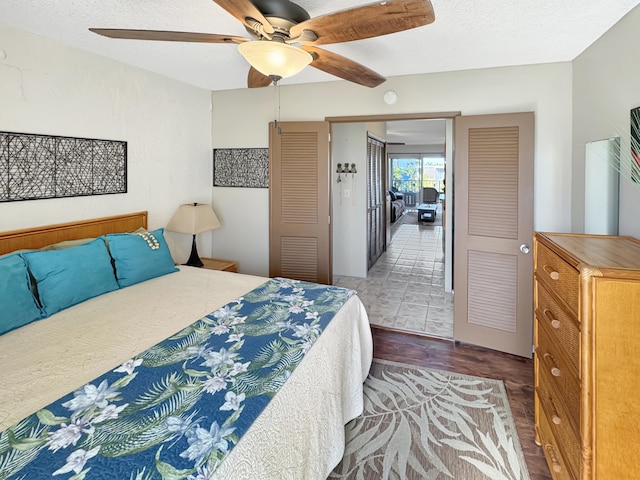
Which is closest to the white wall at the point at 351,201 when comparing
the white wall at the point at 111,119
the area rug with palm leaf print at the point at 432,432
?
the white wall at the point at 111,119

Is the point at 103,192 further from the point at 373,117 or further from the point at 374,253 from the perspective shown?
the point at 374,253

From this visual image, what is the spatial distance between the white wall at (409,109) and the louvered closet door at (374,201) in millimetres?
2057

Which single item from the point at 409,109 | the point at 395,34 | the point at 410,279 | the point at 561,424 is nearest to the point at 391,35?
the point at 395,34

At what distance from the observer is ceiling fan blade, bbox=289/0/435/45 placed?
1.34 meters

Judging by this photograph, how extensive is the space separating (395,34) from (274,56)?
1174mm

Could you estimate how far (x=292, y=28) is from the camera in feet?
5.28

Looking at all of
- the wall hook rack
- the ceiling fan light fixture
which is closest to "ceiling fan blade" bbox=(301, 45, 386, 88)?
the ceiling fan light fixture

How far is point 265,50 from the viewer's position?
65.1 inches

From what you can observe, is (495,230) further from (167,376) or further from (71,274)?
(71,274)

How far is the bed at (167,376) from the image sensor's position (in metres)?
1.04

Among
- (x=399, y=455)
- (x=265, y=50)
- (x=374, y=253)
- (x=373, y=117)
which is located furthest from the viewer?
(x=374, y=253)

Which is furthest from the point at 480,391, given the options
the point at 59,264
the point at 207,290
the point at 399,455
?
the point at 59,264

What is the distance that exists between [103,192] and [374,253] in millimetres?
4342

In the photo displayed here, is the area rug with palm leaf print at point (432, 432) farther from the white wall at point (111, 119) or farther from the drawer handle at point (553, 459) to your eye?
the white wall at point (111, 119)
